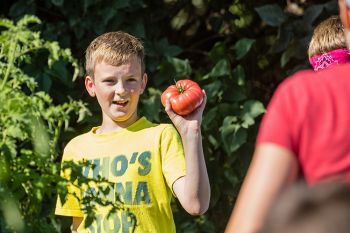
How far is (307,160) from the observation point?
1827mm

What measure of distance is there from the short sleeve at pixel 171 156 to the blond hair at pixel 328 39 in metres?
0.62

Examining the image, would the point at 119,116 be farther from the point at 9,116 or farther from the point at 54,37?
the point at 54,37

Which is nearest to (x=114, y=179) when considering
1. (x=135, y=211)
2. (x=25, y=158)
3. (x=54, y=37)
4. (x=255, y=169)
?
(x=135, y=211)

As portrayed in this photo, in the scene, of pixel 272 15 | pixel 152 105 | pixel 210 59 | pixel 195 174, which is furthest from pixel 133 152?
pixel 210 59

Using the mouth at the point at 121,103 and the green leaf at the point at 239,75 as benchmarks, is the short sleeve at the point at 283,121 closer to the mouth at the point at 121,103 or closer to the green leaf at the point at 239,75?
the mouth at the point at 121,103

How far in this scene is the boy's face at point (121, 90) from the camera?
3.73m

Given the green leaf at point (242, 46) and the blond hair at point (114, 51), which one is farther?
the green leaf at point (242, 46)

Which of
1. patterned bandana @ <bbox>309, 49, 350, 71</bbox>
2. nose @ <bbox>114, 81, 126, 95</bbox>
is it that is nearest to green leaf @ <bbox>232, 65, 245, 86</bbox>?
nose @ <bbox>114, 81, 126, 95</bbox>

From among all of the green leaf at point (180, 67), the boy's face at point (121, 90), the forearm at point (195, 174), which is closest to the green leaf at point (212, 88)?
the green leaf at point (180, 67)

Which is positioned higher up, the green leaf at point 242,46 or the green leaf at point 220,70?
the green leaf at point 242,46

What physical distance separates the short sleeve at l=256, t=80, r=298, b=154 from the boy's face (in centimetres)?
188

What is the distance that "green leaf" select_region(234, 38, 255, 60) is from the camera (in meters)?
5.64

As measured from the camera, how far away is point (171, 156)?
354 cm

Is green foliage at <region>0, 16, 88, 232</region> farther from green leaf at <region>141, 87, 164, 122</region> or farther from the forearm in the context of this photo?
green leaf at <region>141, 87, 164, 122</region>
